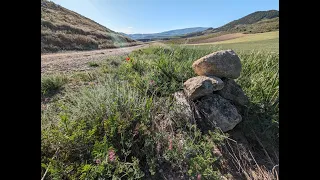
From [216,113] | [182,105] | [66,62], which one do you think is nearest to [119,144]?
[182,105]

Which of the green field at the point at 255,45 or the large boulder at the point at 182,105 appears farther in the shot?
the green field at the point at 255,45

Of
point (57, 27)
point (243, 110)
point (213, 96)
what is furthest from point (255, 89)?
point (57, 27)

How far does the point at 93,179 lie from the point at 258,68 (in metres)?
3.80

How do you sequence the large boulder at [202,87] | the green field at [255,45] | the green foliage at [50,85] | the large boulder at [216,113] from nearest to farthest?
1. the large boulder at [216,113]
2. the large boulder at [202,87]
3. the green foliage at [50,85]
4. the green field at [255,45]

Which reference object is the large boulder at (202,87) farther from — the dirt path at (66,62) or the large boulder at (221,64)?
the dirt path at (66,62)

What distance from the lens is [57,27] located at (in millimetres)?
19453

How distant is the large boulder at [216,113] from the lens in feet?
8.00

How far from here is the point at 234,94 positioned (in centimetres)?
286

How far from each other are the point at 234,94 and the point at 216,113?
61cm

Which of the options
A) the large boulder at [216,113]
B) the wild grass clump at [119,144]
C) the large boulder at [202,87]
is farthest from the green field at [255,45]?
the wild grass clump at [119,144]

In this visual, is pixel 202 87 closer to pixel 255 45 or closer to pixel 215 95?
pixel 215 95

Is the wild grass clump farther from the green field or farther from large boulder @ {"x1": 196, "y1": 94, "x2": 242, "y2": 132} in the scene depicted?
the green field

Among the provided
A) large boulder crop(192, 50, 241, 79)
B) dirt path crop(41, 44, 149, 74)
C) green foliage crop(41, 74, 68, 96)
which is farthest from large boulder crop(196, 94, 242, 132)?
dirt path crop(41, 44, 149, 74)
